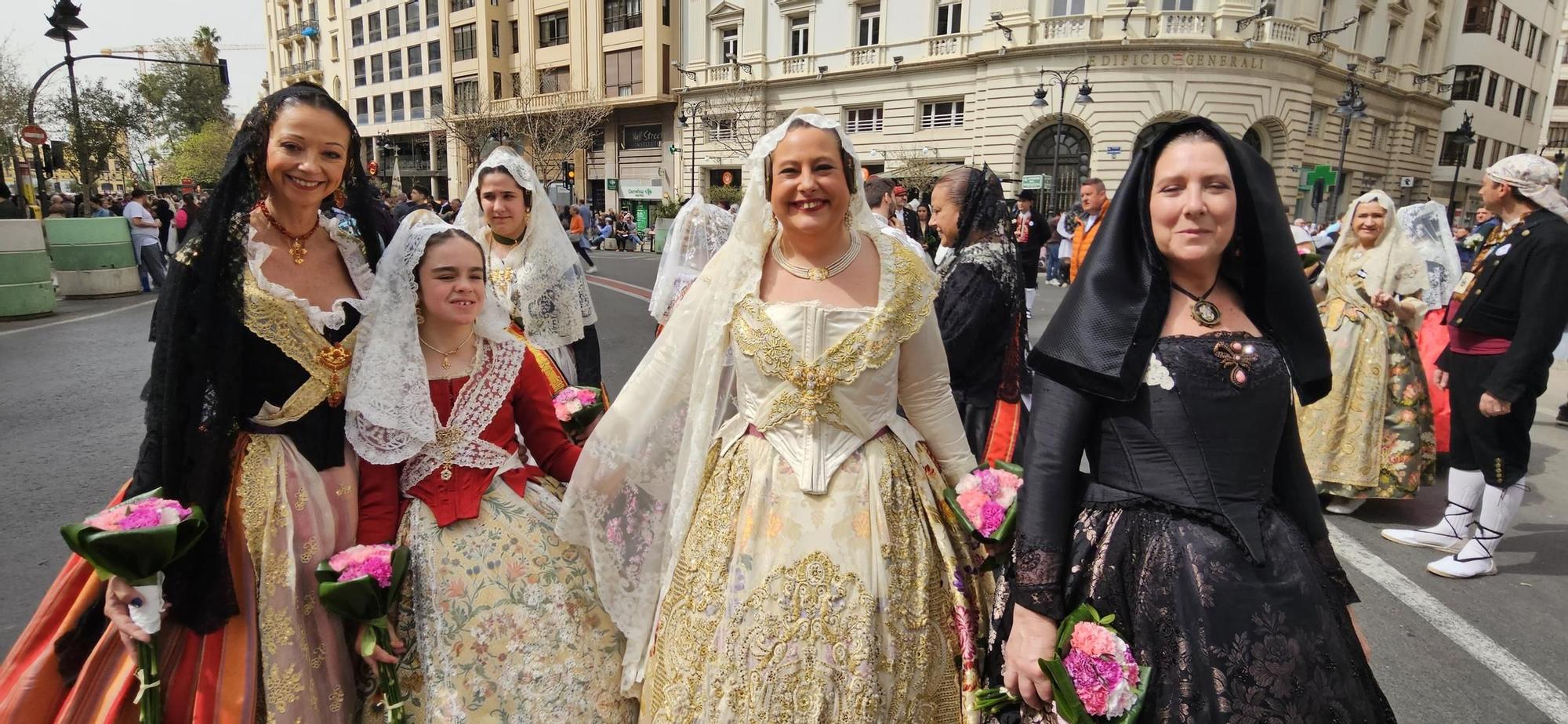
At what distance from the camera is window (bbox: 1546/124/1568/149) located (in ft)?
170

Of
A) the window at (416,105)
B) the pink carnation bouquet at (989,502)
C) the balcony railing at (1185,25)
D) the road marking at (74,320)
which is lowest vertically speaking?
the road marking at (74,320)

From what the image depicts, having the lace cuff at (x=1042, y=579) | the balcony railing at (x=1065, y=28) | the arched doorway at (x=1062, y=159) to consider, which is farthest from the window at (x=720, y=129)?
the lace cuff at (x=1042, y=579)

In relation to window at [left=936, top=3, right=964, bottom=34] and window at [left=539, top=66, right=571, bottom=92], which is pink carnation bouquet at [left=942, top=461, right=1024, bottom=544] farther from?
window at [left=539, top=66, right=571, bottom=92]

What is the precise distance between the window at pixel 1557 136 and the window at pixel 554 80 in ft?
211

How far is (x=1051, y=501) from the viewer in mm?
1853

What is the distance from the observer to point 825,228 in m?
2.38

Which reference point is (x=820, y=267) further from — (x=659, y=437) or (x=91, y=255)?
(x=91, y=255)

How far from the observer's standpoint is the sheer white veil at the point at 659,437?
96.0 inches

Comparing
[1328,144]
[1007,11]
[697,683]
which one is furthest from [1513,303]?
[1328,144]

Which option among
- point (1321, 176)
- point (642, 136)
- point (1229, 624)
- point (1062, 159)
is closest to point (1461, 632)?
point (1229, 624)

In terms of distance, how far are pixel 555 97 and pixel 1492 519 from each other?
44.2m

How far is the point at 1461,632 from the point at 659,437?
13.1 feet

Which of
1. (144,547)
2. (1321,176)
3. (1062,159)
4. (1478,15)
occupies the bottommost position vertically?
(144,547)

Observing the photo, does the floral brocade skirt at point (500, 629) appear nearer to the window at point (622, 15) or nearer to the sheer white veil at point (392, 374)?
the sheer white veil at point (392, 374)
